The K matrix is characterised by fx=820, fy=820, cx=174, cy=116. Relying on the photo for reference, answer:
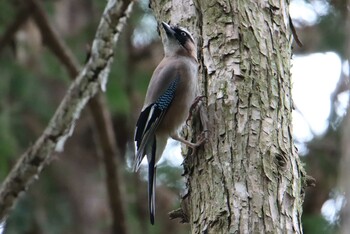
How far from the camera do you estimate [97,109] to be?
7645mm

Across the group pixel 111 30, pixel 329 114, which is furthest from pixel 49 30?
pixel 329 114

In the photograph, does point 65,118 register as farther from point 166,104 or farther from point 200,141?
point 200,141

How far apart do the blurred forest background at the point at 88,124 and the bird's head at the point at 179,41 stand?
85.6 inches

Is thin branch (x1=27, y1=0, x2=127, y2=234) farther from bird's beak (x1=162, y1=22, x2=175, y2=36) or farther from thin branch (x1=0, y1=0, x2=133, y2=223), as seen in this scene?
bird's beak (x1=162, y1=22, x2=175, y2=36)

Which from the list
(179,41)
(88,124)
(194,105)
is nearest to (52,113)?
(88,124)

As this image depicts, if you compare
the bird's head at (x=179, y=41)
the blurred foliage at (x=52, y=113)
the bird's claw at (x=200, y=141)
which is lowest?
the bird's claw at (x=200, y=141)

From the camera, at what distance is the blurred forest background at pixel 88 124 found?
851cm

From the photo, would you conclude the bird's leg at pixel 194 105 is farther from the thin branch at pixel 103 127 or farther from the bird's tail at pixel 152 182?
the thin branch at pixel 103 127

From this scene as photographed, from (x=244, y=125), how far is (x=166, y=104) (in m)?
1.26

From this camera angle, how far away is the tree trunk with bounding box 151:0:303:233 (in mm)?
4012

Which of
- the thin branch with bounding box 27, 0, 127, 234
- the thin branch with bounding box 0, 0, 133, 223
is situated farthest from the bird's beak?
the thin branch with bounding box 27, 0, 127, 234

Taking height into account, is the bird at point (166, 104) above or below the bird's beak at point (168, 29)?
below

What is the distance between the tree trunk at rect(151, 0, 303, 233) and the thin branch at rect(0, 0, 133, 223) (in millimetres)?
1603

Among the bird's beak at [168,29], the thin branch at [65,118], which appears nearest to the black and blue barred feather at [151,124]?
the bird's beak at [168,29]
